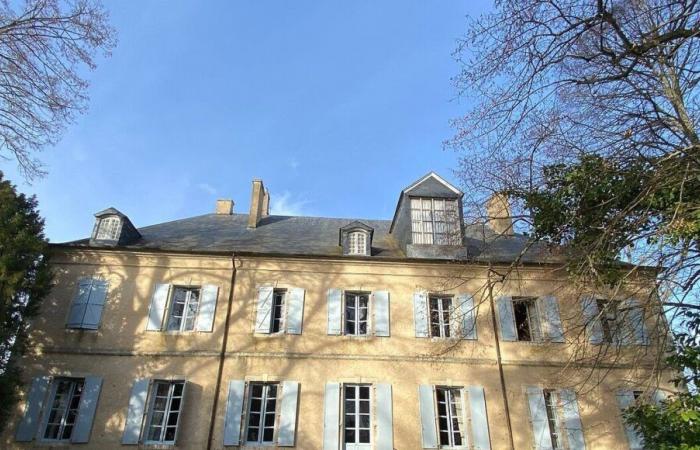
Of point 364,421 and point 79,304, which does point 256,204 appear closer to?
point 79,304

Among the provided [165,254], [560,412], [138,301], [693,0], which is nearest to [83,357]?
[138,301]

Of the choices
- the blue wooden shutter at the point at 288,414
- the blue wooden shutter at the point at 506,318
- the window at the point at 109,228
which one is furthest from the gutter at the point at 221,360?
the blue wooden shutter at the point at 506,318

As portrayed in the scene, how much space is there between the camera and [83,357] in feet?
39.9

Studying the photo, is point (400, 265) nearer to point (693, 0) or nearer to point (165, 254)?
point (165, 254)

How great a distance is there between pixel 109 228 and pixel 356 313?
24.4ft

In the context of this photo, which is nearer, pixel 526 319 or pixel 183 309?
pixel 183 309

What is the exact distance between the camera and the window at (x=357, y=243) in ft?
47.0

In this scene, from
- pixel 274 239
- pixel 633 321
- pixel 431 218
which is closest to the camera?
pixel 633 321

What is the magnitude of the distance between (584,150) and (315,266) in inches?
307

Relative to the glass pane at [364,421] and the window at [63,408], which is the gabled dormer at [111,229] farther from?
the glass pane at [364,421]

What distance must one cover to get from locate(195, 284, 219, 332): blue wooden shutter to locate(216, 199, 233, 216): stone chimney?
18.7 feet

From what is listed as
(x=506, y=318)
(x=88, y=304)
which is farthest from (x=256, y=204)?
(x=506, y=318)

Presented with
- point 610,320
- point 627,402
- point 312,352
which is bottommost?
point 627,402

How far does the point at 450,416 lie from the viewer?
12.0 metres
